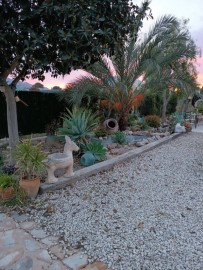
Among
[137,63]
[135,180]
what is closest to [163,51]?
[137,63]

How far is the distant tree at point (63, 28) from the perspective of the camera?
3281 millimetres

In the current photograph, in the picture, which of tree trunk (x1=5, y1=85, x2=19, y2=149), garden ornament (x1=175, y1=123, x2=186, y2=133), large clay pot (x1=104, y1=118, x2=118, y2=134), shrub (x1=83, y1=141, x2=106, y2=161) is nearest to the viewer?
tree trunk (x1=5, y1=85, x2=19, y2=149)

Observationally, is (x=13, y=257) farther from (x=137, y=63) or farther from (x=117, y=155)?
(x=137, y=63)

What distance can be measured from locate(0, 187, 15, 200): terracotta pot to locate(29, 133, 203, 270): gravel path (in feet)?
1.36

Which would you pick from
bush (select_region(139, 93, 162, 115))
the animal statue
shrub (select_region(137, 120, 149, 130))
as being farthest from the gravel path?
bush (select_region(139, 93, 162, 115))

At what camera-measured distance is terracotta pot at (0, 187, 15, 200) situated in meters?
3.43

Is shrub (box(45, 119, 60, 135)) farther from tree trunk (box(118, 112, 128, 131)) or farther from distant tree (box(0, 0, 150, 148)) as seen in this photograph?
distant tree (box(0, 0, 150, 148))

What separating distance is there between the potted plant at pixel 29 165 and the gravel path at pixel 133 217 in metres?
0.24

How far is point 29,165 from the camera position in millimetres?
3521

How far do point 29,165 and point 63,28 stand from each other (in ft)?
7.00

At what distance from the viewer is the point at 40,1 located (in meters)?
3.57

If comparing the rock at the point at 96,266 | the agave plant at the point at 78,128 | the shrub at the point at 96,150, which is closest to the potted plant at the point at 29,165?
the rock at the point at 96,266

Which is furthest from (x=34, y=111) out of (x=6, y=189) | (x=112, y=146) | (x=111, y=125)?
(x=6, y=189)

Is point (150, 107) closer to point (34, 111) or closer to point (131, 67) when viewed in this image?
point (131, 67)
